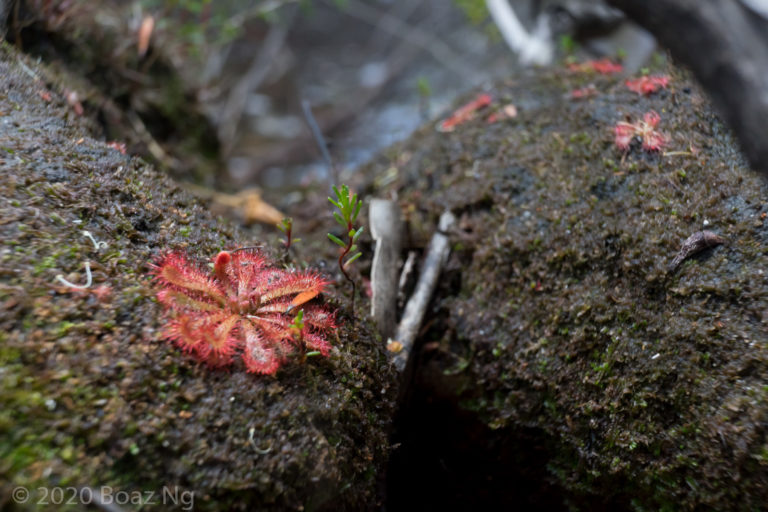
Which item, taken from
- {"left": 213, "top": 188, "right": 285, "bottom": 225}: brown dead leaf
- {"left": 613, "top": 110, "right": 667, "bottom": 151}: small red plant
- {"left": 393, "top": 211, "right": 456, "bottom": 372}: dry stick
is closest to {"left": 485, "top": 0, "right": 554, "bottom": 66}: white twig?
{"left": 613, "top": 110, "right": 667, "bottom": 151}: small red plant

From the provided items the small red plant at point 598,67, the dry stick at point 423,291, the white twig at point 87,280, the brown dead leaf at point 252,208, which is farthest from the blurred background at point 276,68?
the white twig at point 87,280

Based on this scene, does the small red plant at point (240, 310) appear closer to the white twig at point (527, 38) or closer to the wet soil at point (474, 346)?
the wet soil at point (474, 346)

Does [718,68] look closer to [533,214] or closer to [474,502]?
[533,214]

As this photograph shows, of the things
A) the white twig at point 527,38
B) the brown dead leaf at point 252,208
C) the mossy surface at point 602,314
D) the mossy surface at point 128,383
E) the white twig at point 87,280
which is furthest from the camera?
the white twig at point 527,38

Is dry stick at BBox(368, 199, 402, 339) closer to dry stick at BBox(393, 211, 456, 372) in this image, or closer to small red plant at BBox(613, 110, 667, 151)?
dry stick at BBox(393, 211, 456, 372)

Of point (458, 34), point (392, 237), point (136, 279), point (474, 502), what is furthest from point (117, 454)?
point (458, 34)

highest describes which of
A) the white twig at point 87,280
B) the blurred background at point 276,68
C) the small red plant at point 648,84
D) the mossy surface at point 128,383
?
the small red plant at point 648,84

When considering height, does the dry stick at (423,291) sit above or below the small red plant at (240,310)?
below
